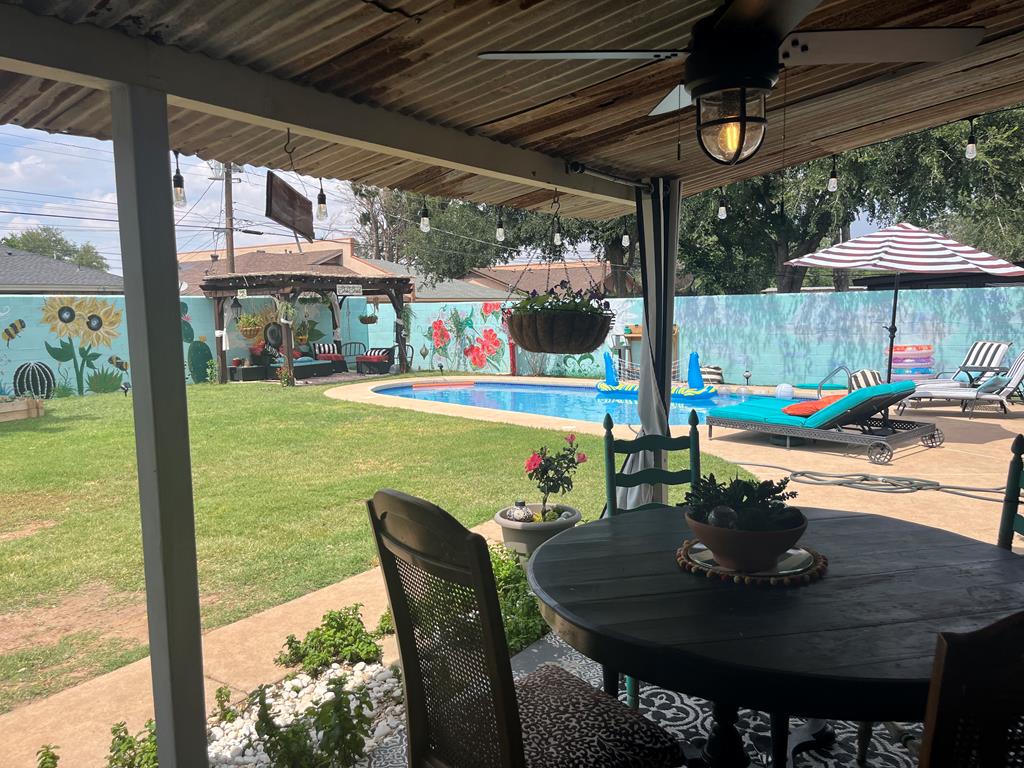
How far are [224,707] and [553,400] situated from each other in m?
10.5

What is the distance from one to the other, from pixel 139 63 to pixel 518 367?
14325 millimetres

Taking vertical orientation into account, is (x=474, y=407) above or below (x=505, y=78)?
below

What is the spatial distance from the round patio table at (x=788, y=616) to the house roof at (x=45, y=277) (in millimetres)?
16445

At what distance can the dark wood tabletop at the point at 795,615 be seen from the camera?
133 centimetres

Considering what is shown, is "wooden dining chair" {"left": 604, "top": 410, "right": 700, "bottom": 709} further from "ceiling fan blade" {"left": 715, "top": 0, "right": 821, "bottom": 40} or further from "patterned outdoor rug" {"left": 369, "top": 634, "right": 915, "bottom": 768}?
"ceiling fan blade" {"left": 715, "top": 0, "right": 821, "bottom": 40}

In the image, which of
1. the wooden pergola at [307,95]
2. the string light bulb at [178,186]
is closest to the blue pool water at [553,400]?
the wooden pergola at [307,95]

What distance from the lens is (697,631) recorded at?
152 centimetres

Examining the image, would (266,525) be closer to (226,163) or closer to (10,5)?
(226,163)

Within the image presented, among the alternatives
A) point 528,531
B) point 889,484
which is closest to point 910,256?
point 889,484

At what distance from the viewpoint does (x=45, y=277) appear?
16.2 metres

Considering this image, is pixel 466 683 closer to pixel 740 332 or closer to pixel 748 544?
pixel 748 544

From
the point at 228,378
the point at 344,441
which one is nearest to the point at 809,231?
the point at 344,441

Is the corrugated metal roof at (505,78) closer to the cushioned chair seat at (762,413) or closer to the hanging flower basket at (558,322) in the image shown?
the hanging flower basket at (558,322)

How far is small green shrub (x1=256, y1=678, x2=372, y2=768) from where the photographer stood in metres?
2.13
